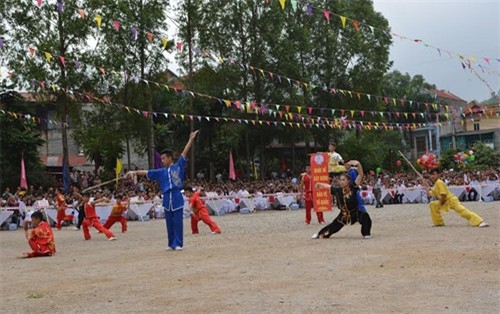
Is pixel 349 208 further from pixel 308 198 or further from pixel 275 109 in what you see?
pixel 275 109

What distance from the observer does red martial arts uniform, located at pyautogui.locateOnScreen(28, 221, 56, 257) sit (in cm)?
1203

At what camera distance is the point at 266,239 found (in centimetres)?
1312

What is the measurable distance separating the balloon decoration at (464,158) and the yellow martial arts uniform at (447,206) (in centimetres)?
3645

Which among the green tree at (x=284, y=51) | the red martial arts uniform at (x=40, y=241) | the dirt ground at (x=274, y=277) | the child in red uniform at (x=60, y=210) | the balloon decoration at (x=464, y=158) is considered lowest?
the dirt ground at (x=274, y=277)

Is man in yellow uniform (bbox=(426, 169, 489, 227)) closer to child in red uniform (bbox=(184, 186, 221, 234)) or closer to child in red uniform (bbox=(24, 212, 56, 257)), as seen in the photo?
child in red uniform (bbox=(184, 186, 221, 234))

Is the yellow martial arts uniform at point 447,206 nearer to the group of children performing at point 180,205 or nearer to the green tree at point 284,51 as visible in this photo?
the group of children performing at point 180,205

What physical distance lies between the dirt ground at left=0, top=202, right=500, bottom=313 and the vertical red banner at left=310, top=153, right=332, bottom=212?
14.7 feet

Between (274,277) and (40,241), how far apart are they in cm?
603

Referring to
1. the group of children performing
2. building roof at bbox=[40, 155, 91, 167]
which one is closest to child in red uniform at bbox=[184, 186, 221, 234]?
the group of children performing

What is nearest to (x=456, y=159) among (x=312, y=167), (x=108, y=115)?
(x=108, y=115)

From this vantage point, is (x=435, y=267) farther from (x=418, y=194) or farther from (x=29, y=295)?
(x=418, y=194)

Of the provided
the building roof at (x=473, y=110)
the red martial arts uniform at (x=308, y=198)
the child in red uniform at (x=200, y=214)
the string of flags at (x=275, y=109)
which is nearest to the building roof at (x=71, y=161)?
the string of flags at (x=275, y=109)

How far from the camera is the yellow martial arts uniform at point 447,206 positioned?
13664 millimetres

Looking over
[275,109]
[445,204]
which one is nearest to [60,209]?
[445,204]
